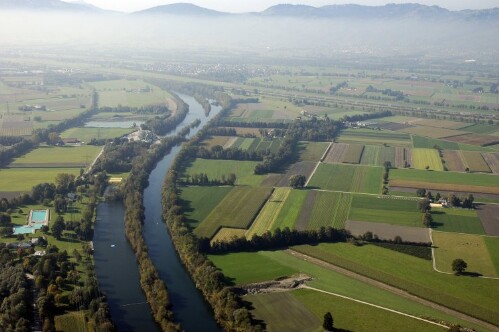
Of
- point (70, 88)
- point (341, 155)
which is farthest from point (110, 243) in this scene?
point (70, 88)

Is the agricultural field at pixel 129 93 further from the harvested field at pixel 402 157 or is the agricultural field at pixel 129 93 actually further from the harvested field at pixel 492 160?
the harvested field at pixel 492 160

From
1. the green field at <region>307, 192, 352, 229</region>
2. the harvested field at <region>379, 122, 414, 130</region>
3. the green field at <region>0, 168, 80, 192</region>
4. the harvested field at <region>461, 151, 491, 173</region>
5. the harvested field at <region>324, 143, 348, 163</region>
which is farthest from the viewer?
the harvested field at <region>379, 122, 414, 130</region>

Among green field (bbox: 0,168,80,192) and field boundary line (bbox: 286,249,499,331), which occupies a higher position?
green field (bbox: 0,168,80,192)

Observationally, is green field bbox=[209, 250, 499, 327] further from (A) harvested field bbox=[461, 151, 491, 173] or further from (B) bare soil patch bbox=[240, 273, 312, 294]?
(A) harvested field bbox=[461, 151, 491, 173]

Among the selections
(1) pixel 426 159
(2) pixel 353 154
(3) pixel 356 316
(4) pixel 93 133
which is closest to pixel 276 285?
(3) pixel 356 316

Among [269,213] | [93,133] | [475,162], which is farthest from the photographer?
[93,133]

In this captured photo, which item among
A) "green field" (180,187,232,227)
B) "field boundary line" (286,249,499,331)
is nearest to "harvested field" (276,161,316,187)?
"green field" (180,187,232,227)

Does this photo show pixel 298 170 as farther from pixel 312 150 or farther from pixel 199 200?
pixel 199 200
